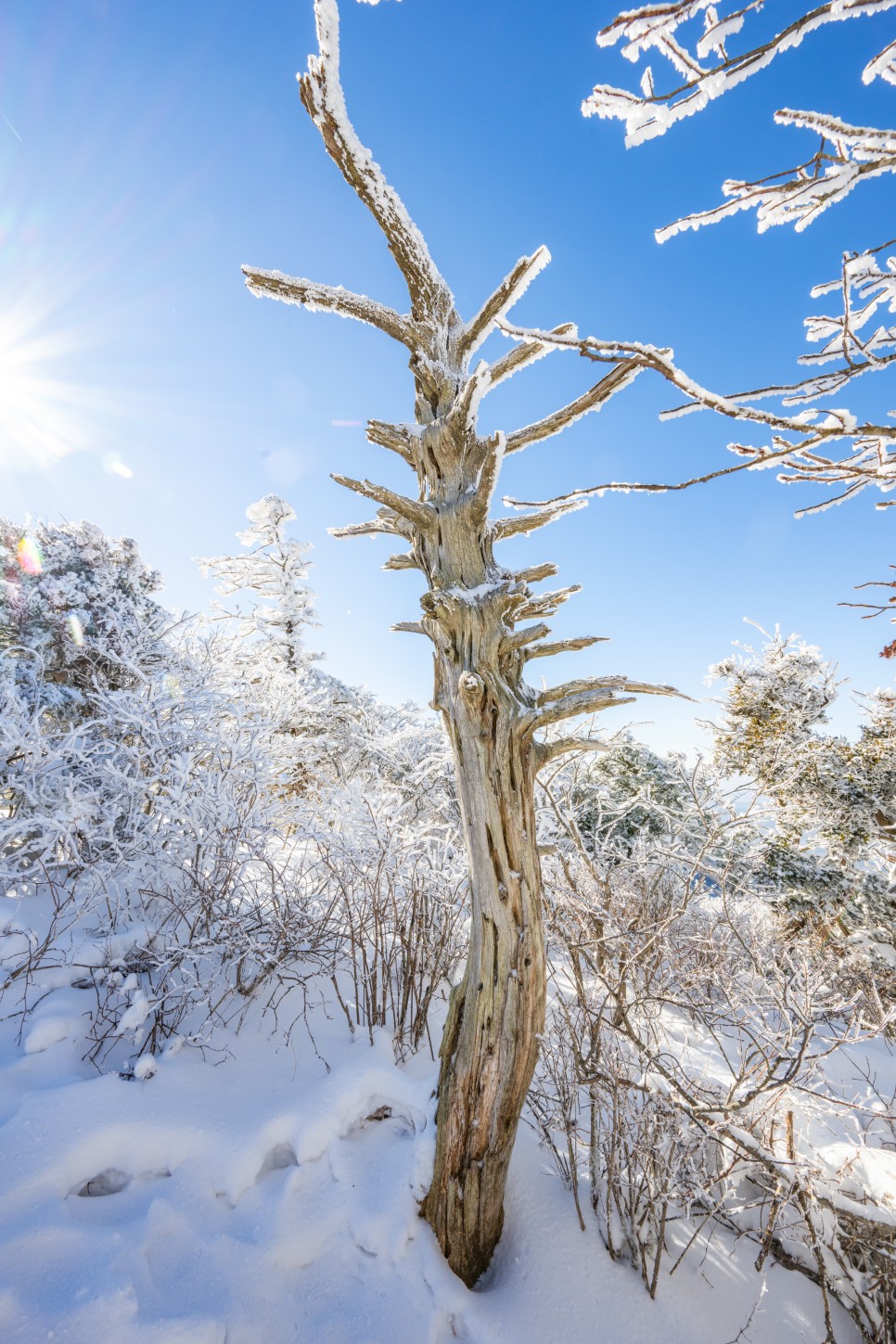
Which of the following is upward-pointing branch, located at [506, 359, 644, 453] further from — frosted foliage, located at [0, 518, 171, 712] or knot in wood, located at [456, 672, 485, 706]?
frosted foliage, located at [0, 518, 171, 712]

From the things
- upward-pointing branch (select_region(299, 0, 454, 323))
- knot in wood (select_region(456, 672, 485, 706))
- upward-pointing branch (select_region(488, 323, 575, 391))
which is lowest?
knot in wood (select_region(456, 672, 485, 706))

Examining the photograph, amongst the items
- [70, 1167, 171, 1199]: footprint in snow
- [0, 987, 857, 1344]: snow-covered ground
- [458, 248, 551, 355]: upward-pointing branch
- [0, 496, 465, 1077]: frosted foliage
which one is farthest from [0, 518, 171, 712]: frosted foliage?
[458, 248, 551, 355]: upward-pointing branch

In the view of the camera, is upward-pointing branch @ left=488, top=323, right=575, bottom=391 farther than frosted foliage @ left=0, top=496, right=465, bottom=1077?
No

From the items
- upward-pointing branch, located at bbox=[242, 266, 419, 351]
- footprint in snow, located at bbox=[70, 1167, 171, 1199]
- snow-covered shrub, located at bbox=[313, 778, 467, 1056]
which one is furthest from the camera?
snow-covered shrub, located at bbox=[313, 778, 467, 1056]

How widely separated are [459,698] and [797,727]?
10.7m

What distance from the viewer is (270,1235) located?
6.73 ft

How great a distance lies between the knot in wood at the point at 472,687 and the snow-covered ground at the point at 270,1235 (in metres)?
2.16

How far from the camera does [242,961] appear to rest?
11.6 feet

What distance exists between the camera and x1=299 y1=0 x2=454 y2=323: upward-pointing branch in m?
2.18

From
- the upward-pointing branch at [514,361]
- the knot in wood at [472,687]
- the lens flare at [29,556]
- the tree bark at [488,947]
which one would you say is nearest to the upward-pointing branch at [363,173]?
the upward-pointing branch at [514,361]

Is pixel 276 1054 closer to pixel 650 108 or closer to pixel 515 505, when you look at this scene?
pixel 515 505

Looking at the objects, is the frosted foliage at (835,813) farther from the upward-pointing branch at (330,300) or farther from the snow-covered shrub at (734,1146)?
the upward-pointing branch at (330,300)

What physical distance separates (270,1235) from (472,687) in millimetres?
2547

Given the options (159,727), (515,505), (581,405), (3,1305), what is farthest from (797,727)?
(3,1305)
